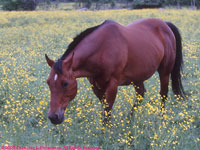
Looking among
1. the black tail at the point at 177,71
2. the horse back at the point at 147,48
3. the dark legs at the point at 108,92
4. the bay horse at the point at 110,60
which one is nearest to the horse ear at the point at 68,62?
the bay horse at the point at 110,60

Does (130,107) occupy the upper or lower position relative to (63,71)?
lower

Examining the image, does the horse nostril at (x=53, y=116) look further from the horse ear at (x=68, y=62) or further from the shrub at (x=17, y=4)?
the shrub at (x=17, y=4)

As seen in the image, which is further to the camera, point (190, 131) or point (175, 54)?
point (175, 54)

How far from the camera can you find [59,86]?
11.4 ft

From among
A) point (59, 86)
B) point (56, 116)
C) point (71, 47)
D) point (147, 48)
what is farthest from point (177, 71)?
point (56, 116)

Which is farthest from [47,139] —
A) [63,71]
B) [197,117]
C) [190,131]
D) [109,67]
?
[197,117]

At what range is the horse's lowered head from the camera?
11.2 feet

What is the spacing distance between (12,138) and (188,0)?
194 ft

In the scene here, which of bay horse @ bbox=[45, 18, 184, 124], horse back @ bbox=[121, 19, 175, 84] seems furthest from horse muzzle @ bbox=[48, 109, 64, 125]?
horse back @ bbox=[121, 19, 175, 84]

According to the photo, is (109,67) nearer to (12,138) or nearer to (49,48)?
(12,138)

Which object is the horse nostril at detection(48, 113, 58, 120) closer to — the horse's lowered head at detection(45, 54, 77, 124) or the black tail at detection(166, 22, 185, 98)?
the horse's lowered head at detection(45, 54, 77, 124)

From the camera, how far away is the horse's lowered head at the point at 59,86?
3.43 metres

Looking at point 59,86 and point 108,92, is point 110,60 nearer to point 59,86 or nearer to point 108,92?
point 108,92

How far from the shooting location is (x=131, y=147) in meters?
3.95
